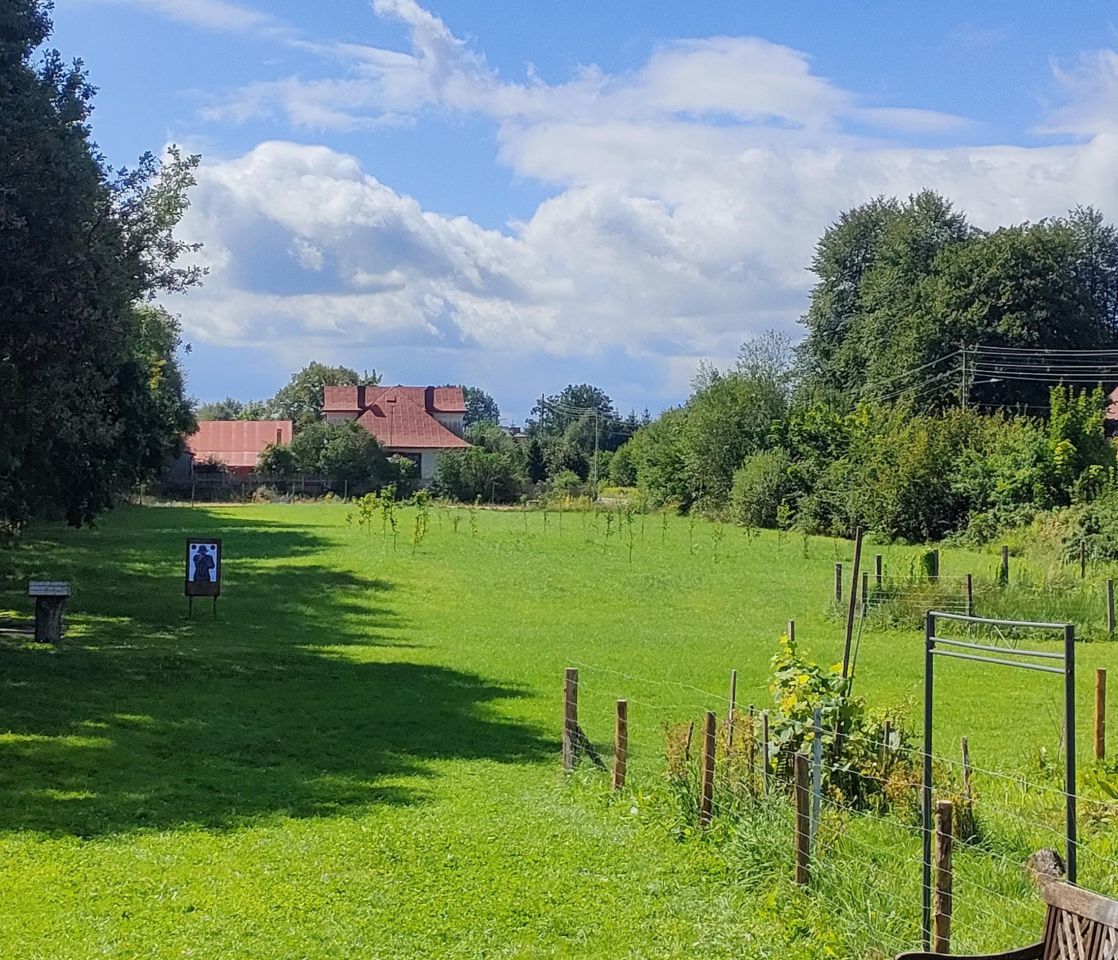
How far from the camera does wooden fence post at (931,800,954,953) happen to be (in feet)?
18.3

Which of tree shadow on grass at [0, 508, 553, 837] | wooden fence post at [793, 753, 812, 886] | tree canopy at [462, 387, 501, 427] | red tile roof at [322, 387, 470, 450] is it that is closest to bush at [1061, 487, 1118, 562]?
tree shadow on grass at [0, 508, 553, 837]

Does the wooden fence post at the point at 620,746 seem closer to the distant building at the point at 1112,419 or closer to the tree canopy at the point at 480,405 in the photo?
the distant building at the point at 1112,419

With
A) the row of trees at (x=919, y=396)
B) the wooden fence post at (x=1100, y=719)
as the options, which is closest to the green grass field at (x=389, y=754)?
the wooden fence post at (x=1100, y=719)

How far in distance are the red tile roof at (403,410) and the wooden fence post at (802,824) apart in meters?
66.9

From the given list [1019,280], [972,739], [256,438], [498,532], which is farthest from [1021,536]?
[256,438]

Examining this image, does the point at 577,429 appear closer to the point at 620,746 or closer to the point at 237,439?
the point at 237,439

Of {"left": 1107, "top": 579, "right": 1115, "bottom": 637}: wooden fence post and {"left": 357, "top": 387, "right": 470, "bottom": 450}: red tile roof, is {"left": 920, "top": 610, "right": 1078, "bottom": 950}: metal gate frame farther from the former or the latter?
{"left": 357, "top": 387, "right": 470, "bottom": 450}: red tile roof

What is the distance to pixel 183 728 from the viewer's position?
495 inches

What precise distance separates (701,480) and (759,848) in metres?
50.7

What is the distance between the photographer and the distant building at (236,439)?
3359 inches

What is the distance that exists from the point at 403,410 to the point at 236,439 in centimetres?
1351

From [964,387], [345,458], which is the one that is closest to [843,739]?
[964,387]

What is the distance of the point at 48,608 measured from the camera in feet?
57.8

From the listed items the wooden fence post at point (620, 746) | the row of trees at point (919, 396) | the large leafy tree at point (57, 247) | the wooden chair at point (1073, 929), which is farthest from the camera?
the row of trees at point (919, 396)
